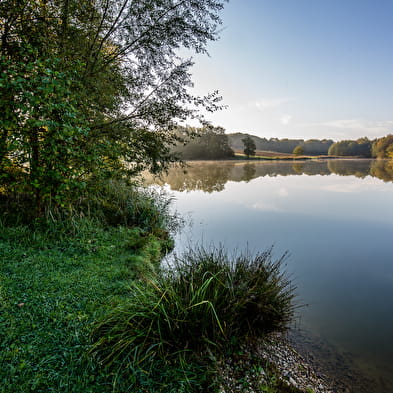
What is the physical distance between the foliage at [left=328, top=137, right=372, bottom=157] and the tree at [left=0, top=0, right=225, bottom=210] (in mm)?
84840

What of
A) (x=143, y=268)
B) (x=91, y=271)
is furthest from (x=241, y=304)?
(x=91, y=271)

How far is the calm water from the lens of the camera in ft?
9.96

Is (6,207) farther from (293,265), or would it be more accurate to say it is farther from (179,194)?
(179,194)

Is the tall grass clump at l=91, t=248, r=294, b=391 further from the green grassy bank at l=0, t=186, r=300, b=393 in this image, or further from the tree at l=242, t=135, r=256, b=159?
the tree at l=242, t=135, r=256, b=159

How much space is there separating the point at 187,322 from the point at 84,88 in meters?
4.52

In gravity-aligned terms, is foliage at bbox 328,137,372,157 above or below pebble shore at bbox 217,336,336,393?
above

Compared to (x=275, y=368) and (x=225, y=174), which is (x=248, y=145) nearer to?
(x=225, y=174)

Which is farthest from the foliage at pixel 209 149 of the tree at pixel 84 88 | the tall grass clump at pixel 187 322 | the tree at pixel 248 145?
the tall grass clump at pixel 187 322

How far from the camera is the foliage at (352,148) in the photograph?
7444cm

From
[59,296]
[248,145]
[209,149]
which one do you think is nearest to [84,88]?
[59,296]

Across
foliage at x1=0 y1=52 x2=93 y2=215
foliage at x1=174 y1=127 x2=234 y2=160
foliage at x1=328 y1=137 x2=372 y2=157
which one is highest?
foliage at x1=328 y1=137 x2=372 y2=157

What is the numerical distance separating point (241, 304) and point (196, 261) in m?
0.89

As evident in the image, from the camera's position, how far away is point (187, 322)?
221 centimetres

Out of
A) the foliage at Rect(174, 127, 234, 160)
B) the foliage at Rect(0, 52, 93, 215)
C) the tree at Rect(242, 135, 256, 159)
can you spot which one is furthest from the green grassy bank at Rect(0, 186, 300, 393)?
the tree at Rect(242, 135, 256, 159)
